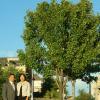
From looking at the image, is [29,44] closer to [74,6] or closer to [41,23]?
[41,23]

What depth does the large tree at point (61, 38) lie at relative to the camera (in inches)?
1697

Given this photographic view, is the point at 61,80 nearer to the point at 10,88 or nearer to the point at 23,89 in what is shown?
the point at 23,89

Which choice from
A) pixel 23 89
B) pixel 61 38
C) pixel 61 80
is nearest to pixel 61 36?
pixel 61 38

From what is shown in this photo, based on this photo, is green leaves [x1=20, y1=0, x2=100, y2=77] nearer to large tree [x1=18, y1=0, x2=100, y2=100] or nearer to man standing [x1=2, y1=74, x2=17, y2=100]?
large tree [x1=18, y1=0, x2=100, y2=100]

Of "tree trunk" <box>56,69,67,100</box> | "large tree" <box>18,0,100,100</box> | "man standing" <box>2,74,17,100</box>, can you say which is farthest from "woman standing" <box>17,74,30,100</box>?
"tree trunk" <box>56,69,67,100</box>

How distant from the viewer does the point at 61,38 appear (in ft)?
140

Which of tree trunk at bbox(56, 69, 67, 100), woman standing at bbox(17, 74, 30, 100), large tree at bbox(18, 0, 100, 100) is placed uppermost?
large tree at bbox(18, 0, 100, 100)

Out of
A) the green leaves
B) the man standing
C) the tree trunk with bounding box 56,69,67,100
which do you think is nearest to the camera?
the man standing

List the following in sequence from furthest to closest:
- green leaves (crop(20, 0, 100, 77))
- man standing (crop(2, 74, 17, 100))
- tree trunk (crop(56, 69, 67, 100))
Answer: tree trunk (crop(56, 69, 67, 100)), green leaves (crop(20, 0, 100, 77)), man standing (crop(2, 74, 17, 100))

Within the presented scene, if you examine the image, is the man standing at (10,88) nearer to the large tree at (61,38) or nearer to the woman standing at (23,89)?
the woman standing at (23,89)

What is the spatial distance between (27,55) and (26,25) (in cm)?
259

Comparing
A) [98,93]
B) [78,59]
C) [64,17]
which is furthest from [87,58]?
[98,93]

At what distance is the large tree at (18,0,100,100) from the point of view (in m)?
43.1

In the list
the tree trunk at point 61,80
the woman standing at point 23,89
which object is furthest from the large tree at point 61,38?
the woman standing at point 23,89
